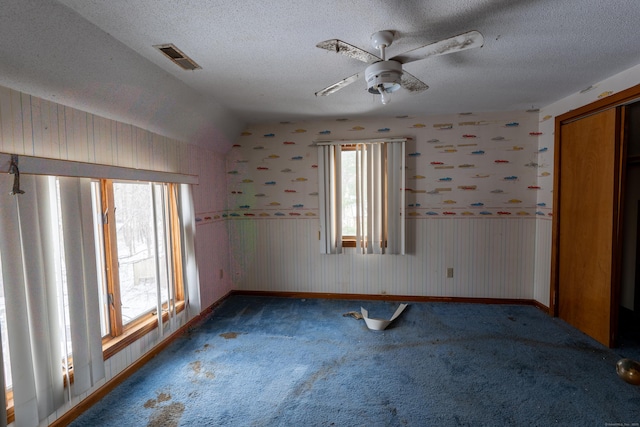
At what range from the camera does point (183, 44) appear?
1.78m

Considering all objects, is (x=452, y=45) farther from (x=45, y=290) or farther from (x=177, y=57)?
(x=45, y=290)

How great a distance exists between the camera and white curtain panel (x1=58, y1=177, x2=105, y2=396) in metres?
1.72

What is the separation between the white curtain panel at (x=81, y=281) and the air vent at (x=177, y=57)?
3.05ft

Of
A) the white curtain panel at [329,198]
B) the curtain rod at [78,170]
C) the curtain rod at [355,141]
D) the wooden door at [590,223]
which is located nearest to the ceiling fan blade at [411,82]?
the curtain rod at [355,141]

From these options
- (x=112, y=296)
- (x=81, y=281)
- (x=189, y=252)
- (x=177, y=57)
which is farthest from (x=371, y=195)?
(x=81, y=281)

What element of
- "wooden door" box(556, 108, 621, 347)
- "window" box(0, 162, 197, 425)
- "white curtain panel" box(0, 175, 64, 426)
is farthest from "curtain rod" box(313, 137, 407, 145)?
"white curtain panel" box(0, 175, 64, 426)

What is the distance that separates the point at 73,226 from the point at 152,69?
3.75 ft

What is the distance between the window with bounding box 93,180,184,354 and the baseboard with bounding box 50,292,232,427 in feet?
0.69

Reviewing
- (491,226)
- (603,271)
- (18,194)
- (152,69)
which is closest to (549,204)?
(491,226)

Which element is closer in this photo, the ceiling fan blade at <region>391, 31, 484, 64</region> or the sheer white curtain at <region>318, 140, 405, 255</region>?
the ceiling fan blade at <region>391, 31, 484, 64</region>

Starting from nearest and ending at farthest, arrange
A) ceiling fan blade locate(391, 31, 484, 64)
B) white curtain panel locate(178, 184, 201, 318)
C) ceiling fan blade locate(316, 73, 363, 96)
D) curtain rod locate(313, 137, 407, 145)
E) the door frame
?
ceiling fan blade locate(391, 31, 484, 64)
ceiling fan blade locate(316, 73, 363, 96)
the door frame
white curtain panel locate(178, 184, 201, 318)
curtain rod locate(313, 137, 407, 145)

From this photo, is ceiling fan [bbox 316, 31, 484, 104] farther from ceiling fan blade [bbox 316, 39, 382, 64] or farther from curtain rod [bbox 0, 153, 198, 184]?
curtain rod [bbox 0, 153, 198, 184]

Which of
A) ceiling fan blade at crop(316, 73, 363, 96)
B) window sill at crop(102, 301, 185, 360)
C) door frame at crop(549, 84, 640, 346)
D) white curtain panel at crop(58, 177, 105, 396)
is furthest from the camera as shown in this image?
door frame at crop(549, 84, 640, 346)

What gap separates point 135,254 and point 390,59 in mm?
2358
